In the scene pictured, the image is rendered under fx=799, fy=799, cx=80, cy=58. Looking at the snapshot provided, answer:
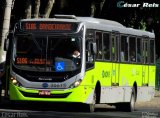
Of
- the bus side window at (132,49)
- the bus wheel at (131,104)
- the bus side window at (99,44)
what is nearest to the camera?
the bus side window at (99,44)

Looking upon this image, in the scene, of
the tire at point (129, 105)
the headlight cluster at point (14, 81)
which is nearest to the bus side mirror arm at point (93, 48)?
the headlight cluster at point (14, 81)

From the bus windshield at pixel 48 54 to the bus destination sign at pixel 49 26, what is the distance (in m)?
0.28

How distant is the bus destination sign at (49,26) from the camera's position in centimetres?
2358

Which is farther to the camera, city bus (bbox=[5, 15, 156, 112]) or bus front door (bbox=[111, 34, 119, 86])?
bus front door (bbox=[111, 34, 119, 86])

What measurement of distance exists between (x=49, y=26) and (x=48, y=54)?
0.94 metres

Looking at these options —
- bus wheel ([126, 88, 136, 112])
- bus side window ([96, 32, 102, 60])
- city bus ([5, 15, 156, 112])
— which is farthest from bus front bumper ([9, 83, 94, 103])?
bus wheel ([126, 88, 136, 112])

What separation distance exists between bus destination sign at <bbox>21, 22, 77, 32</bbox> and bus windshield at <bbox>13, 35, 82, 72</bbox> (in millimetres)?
→ 283

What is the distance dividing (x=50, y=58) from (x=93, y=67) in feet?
4.70

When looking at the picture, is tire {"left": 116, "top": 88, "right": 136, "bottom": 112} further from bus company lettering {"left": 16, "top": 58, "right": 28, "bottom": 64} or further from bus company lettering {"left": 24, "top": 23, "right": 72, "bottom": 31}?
bus company lettering {"left": 16, "top": 58, "right": 28, "bottom": 64}

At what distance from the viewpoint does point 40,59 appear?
23.2 metres

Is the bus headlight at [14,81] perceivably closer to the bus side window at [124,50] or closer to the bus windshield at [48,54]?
the bus windshield at [48,54]

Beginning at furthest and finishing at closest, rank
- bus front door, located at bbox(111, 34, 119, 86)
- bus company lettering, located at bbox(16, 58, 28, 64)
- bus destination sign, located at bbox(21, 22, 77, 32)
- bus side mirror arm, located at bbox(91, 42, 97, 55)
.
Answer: bus front door, located at bbox(111, 34, 119, 86) < bus destination sign, located at bbox(21, 22, 77, 32) < bus side mirror arm, located at bbox(91, 42, 97, 55) < bus company lettering, located at bbox(16, 58, 28, 64)

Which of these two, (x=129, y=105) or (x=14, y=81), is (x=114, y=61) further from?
(x=14, y=81)

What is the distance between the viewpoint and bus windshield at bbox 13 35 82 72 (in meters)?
23.2
